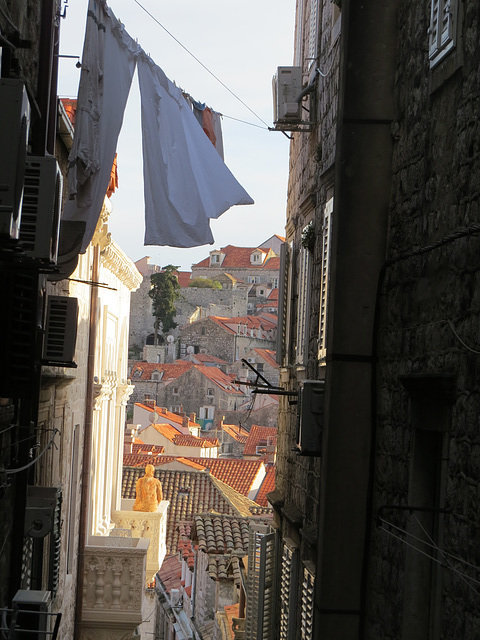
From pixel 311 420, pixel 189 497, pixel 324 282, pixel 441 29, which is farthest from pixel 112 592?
pixel 189 497

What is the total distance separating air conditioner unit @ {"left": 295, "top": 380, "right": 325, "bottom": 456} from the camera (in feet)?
26.2

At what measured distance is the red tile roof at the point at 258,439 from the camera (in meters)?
65.9

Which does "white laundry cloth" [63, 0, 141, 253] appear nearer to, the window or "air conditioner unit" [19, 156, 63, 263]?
"air conditioner unit" [19, 156, 63, 263]

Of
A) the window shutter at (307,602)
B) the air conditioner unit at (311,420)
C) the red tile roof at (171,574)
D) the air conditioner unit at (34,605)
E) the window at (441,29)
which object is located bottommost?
the red tile roof at (171,574)

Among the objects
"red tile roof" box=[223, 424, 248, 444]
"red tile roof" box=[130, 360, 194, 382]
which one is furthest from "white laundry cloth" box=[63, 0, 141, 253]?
"red tile roof" box=[130, 360, 194, 382]

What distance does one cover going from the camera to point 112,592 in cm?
1561

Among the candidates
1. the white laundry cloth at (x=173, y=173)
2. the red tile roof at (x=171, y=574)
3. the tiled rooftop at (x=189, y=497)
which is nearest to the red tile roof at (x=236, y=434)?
the tiled rooftop at (x=189, y=497)

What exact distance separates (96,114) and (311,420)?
369 cm

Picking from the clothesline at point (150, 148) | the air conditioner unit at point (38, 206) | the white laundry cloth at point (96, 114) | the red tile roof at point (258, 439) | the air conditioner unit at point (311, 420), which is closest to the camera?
the air conditioner unit at point (38, 206)

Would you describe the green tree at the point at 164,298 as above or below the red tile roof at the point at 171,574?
above

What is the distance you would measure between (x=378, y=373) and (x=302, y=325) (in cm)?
508

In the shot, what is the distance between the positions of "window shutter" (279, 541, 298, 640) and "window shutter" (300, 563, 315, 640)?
933 millimetres

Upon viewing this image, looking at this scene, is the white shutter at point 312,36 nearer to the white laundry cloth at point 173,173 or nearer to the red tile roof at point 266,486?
the white laundry cloth at point 173,173

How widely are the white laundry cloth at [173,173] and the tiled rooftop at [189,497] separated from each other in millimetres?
21946
